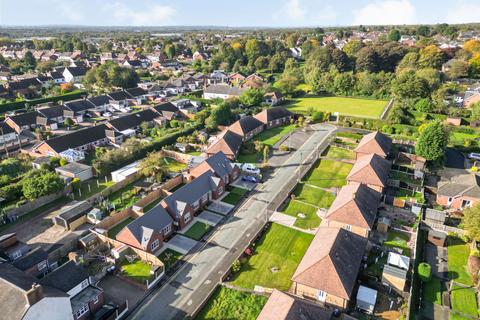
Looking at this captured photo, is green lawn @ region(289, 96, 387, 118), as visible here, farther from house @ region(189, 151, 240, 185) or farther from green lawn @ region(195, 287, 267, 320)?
green lawn @ region(195, 287, 267, 320)

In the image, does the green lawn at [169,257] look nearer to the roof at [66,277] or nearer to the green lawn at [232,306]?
the green lawn at [232,306]

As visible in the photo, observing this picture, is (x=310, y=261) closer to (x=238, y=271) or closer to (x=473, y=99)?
(x=238, y=271)

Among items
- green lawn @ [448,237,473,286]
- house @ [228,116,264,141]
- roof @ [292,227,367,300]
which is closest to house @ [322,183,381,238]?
roof @ [292,227,367,300]

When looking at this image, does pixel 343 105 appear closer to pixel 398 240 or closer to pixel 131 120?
pixel 131 120

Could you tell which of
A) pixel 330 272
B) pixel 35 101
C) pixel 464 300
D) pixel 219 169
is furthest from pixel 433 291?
pixel 35 101

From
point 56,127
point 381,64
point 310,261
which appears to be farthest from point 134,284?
point 381,64
